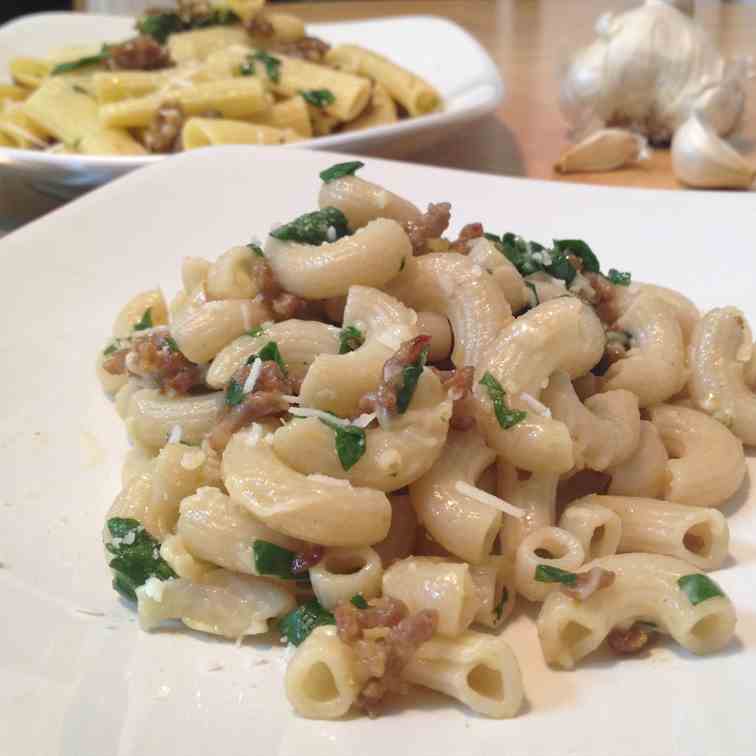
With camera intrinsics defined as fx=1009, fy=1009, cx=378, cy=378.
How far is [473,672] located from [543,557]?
190 millimetres

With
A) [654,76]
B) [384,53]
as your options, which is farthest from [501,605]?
[384,53]

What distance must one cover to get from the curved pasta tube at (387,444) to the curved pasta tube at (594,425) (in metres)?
0.18

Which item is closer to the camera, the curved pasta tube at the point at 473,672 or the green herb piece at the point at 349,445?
the curved pasta tube at the point at 473,672

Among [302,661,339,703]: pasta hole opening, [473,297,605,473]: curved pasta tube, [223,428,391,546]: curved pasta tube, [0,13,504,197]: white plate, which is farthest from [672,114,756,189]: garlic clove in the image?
[302,661,339,703]: pasta hole opening

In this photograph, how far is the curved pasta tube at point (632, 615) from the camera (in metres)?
1.12

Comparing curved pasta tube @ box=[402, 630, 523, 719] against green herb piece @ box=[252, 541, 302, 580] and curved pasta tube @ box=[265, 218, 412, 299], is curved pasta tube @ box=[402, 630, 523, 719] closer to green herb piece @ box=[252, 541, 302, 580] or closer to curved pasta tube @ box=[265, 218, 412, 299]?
green herb piece @ box=[252, 541, 302, 580]

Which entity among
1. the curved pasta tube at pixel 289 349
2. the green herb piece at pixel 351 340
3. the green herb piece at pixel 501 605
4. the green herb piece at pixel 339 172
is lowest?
the green herb piece at pixel 501 605

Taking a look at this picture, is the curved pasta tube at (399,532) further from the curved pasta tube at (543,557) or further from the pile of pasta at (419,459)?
the curved pasta tube at (543,557)

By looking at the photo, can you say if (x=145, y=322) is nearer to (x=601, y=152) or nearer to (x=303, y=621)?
(x=303, y=621)

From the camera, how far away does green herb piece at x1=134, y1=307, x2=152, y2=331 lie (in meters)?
1.76

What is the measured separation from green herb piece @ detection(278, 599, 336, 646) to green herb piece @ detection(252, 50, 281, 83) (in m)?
2.15

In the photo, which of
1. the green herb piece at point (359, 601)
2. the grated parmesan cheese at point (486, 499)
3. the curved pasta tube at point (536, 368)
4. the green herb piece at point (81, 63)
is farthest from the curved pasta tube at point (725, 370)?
the green herb piece at point (81, 63)

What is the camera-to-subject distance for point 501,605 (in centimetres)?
123

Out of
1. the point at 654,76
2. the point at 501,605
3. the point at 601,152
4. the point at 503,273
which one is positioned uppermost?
the point at 503,273
